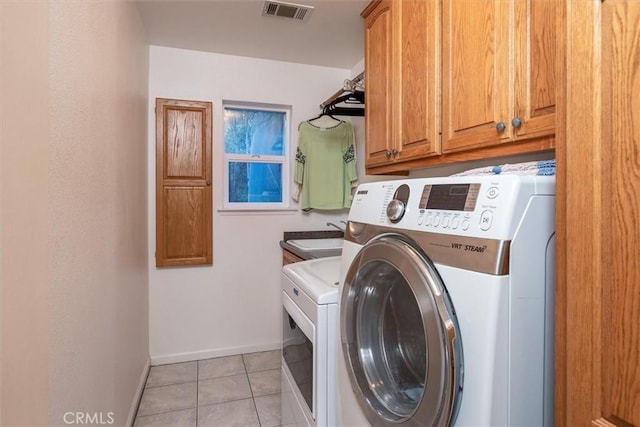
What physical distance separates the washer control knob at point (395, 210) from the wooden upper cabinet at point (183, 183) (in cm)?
192

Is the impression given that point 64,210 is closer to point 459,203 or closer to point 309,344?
point 309,344

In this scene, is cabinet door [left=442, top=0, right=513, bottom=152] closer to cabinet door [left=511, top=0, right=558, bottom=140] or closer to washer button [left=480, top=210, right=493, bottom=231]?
cabinet door [left=511, top=0, right=558, bottom=140]

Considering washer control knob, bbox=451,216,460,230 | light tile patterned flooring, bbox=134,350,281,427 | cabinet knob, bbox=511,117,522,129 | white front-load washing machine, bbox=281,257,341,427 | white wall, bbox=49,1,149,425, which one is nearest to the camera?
washer control knob, bbox=451,216,460,230

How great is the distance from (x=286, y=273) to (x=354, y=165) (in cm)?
143

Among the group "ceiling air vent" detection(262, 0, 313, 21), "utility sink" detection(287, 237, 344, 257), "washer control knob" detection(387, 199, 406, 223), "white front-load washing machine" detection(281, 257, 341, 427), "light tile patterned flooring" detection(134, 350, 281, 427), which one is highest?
"ceiling air vent" detection(262, 0, 313, 21)

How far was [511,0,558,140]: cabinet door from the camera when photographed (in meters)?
0.94

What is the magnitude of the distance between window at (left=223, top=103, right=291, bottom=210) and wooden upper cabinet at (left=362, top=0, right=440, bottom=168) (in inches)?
44.7

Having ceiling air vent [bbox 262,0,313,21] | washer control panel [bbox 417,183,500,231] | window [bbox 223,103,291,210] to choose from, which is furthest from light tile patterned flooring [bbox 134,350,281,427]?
ceiling air vent [bbox 262,0,313,21]

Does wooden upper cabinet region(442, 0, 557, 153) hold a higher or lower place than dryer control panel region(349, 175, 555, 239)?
higher

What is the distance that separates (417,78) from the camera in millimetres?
1488

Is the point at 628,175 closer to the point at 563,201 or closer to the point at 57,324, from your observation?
the point at 563,201

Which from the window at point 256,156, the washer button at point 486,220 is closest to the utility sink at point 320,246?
the window at point 256,156

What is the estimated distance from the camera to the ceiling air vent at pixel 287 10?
1.96 m

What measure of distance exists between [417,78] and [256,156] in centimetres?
168
